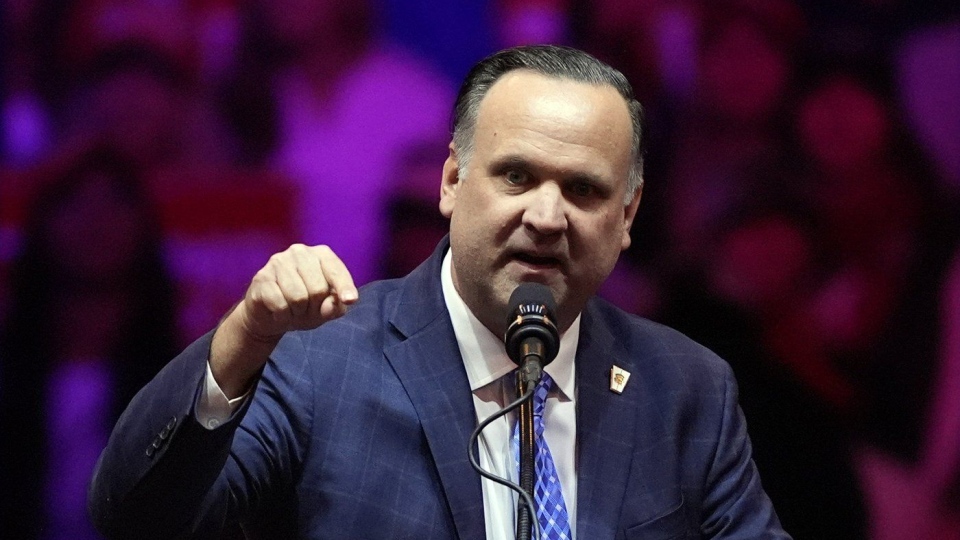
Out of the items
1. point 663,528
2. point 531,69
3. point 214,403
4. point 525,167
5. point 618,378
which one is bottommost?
point 663,528

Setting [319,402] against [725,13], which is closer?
[319,402]

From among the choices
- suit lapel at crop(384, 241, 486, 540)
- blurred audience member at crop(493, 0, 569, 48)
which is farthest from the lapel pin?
blurred audience member at crop(493, 0, 569, 48)

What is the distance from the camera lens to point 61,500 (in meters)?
2.98

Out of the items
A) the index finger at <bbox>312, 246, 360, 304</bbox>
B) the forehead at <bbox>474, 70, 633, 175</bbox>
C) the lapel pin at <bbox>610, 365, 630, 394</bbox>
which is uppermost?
the forehead at <bbox>474, 70, 633, 175</bbox>

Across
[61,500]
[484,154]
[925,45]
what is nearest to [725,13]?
[925,45]

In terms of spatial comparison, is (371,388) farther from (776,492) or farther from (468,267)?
(776,492)

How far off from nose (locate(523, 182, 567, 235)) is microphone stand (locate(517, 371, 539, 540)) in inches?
20.7

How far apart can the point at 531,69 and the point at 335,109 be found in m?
0.73

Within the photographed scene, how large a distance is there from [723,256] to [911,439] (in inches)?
26.8

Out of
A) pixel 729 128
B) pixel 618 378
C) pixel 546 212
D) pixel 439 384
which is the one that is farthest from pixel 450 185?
pixel 729 128

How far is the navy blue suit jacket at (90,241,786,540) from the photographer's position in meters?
2.03

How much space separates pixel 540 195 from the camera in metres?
2.37

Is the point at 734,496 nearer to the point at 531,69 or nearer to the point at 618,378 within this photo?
the point at 618,378

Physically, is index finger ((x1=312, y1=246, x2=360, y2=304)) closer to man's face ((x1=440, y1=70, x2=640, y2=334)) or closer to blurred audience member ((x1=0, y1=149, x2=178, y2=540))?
man's face ((x1=440, y1=70, x2=640, y2=334))
